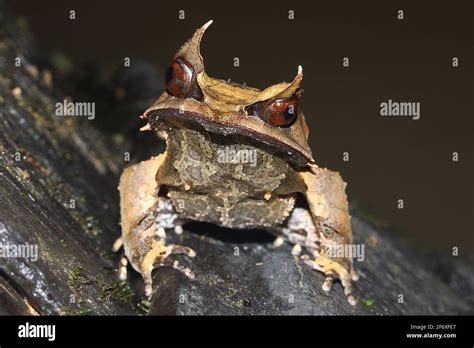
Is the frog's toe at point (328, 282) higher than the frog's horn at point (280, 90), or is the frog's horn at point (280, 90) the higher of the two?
the frog's horn at point (280, 90)

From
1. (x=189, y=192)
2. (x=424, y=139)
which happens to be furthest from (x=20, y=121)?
(x=424, y=139)

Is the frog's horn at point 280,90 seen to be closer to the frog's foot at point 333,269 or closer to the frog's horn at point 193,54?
the frog's horn at point 193,54

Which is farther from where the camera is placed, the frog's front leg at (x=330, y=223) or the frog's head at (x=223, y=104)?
the frog's front leg at (x=330, y=223)

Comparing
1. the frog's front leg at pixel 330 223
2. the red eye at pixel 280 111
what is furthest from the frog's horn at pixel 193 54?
the frog's front leg at pixel 330 223

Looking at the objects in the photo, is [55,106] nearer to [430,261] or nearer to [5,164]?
Result: [5,164]

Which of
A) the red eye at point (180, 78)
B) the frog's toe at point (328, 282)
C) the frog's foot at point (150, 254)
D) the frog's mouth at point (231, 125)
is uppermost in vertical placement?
the red eye at point (180, 78)

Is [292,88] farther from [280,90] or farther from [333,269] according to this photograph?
[333,269]

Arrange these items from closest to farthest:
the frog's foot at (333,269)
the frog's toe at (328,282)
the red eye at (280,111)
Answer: the red eye at (280,111) → the frog's toe at (328,282) → the frog's foot at (333,269)

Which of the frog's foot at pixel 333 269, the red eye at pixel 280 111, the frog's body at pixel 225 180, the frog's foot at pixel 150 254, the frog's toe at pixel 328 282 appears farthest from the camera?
the frog's foot at pixel 333 269
